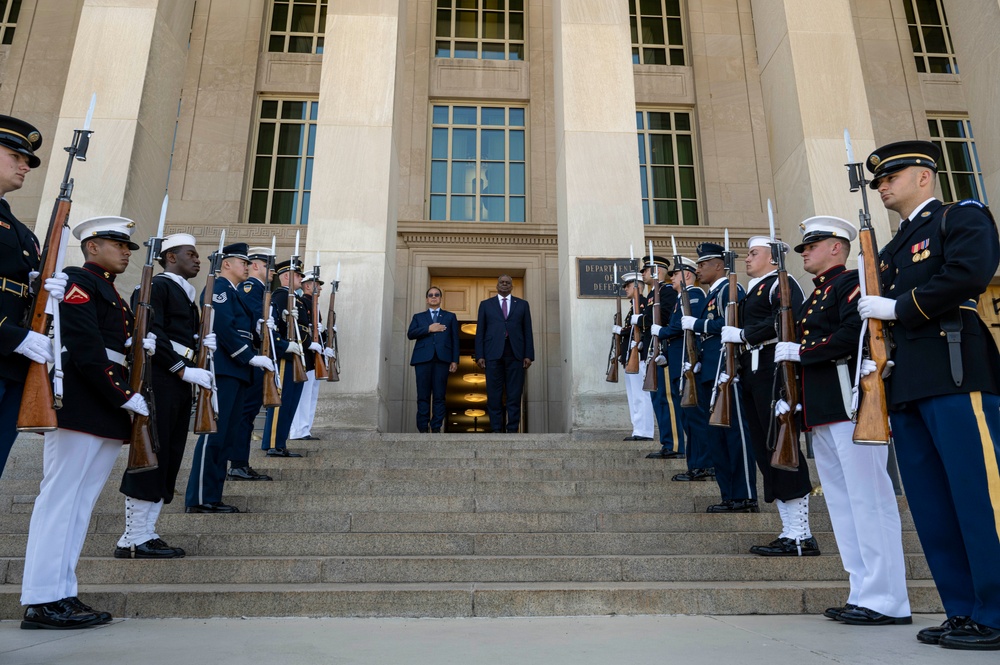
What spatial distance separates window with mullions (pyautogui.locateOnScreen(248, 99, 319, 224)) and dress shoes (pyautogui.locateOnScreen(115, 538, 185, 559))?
34.7 feet

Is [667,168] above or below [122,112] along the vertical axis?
above

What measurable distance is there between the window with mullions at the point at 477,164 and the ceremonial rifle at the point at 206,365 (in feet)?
30.5

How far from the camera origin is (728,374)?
551 centimetres

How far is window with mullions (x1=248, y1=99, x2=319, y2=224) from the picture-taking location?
1467cm

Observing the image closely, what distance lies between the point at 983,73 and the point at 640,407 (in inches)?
283

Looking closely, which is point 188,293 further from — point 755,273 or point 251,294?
point 755,273

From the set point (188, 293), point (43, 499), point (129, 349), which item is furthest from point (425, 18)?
point (43, 499)

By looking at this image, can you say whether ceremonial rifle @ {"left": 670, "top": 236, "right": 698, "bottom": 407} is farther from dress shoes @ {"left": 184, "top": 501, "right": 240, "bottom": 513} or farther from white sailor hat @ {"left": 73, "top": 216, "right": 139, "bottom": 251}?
white sailor hat @ {"left": 73, "top": 216, "right": 139, "bottom": 251}

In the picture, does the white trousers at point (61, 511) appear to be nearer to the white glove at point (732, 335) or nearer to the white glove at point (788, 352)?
the white glove at point (788, 352)

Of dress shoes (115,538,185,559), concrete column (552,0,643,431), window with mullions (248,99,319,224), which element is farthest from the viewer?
window with mullions (248,99,319,224)

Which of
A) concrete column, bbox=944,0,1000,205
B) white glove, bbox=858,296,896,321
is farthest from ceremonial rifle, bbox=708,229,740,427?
concrete column, bbox=944,0,1000,205

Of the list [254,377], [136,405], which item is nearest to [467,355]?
[254,377]

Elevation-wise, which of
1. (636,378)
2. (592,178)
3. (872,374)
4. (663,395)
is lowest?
(872,374)

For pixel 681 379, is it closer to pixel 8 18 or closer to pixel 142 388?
pixel 142 388
